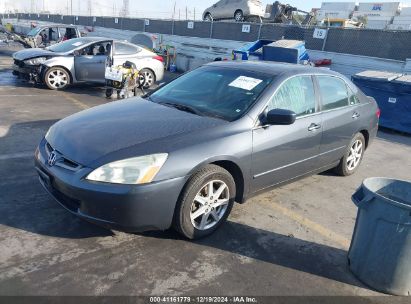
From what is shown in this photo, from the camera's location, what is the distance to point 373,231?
2.88 meters

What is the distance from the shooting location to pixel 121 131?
3430 mm

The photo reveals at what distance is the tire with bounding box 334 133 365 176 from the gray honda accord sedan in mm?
250

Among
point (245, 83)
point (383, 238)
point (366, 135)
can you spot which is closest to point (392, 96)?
point (366, 135)

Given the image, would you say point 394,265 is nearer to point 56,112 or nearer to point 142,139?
point 142,139

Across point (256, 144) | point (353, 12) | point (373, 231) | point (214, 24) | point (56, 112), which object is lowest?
point (56, 112)

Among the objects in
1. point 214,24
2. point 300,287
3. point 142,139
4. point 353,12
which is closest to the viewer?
point 300,287

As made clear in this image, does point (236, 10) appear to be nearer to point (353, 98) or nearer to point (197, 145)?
point (353, 98)

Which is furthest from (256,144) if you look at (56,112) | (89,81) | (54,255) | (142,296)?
(89,81)

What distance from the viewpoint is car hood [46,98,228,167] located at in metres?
3.13

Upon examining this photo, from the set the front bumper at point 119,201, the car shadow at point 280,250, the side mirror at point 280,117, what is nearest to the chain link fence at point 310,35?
the side mirror at point 280,117

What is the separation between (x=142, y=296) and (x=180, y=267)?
0.44 metres

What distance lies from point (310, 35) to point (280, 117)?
10.4 metres

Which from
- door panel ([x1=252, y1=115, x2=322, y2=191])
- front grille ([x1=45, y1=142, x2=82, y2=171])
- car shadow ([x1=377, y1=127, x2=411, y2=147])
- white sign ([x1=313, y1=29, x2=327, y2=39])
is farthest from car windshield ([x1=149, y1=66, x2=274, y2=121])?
white sign ([x1=313, y1=29, x2=327, y2=39])

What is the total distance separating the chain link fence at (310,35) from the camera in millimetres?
10758
